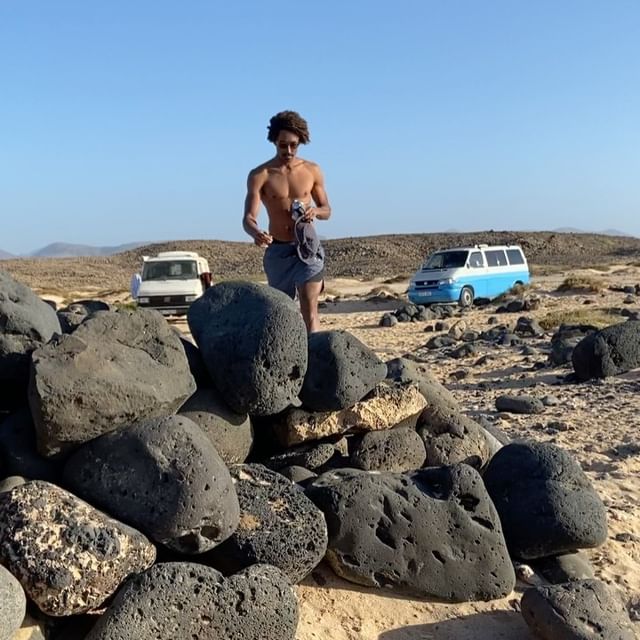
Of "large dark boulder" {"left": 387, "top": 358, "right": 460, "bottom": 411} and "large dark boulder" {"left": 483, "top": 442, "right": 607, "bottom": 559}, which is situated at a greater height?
"large dark boulder" {"left": 387, "top": 358, "right": 460, "bottom": 411}

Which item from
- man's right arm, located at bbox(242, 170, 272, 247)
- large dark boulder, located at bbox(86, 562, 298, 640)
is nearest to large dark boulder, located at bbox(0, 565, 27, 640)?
large dark boulder, located at bbox(86, 562, 298, 640)

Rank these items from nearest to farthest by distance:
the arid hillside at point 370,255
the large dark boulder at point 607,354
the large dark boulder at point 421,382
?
the large dark boulder at point 421,382, the large dark boulder at point 607,354, the arid hillside at point 370,255

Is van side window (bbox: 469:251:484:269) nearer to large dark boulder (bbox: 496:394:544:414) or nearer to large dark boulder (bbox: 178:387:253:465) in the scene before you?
large dark boulder (bbox: 496:394:544:414)

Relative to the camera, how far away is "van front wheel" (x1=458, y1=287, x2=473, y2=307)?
863 inches

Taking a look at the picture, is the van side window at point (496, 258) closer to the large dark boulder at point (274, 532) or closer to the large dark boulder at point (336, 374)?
the large dark boulder at point (336, 374)

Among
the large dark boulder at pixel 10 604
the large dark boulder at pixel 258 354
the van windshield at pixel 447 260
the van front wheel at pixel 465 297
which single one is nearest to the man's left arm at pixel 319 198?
the large dark boulder at pixel 258 354

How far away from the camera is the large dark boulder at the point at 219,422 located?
4215 millimetres

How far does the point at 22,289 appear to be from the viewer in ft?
14.6

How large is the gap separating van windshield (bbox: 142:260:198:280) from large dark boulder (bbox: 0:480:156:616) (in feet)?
59.1

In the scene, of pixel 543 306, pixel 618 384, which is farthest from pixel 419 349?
pixel 543 306

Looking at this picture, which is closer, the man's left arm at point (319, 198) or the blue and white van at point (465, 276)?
the man's left arm at point (319, 198)

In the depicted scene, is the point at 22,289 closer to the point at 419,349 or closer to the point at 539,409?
the point at 539,409

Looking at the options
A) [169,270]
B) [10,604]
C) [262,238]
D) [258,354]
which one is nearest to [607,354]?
[262,238]

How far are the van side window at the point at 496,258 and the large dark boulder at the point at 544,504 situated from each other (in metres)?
19.1
